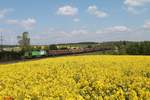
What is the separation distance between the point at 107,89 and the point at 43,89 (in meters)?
2.21

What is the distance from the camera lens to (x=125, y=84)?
42.7 feet

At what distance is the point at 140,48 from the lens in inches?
2985

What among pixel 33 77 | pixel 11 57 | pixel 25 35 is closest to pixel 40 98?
pixel 33 77

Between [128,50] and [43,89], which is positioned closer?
[43,89]

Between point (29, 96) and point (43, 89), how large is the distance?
1180 millimetres

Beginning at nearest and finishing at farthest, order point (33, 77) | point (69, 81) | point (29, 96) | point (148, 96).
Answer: point (148, 96) → point (29, 96) → point (69, 81) → point (33, 77)

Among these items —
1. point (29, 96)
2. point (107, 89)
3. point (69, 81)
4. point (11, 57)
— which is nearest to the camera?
point (29, 96)

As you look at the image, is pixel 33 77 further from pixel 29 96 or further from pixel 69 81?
pixel 29 96

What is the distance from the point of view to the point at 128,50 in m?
76.9

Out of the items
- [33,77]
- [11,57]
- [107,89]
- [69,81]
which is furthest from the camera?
[11,57]

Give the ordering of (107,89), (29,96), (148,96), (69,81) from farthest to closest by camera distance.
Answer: (69,81) < (107,89) < (29,96) < (148,96)

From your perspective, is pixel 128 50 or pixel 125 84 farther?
pixel 128 50

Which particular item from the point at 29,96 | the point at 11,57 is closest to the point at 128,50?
the point at 11,57

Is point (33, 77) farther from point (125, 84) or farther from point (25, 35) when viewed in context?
point (25, 35)
